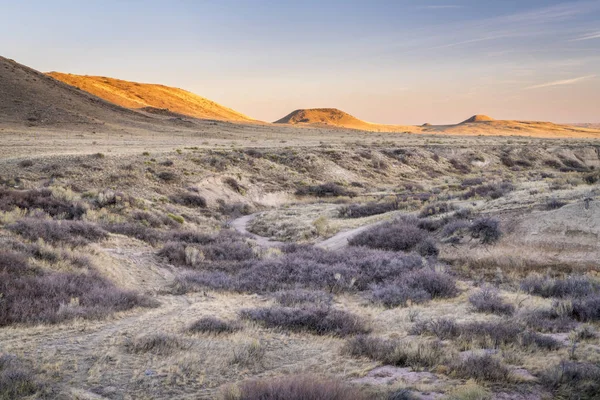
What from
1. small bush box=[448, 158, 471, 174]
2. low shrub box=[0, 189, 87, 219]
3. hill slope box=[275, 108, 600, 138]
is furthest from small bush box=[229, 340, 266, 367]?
hill slope box=[275, 108, 600, 138]

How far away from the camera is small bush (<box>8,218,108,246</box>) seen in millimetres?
13344

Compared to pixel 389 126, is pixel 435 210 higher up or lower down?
lower down

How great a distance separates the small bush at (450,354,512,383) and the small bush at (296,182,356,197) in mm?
28724

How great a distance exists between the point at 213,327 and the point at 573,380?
5.52 metres

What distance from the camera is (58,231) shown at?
14.0m

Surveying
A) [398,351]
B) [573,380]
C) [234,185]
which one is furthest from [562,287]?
[234,185]

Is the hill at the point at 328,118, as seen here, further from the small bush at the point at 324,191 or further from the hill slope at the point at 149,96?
the small bush at the point at 324,191

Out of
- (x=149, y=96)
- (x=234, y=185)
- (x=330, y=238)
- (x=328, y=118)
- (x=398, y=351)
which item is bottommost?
(x=330, y=238)

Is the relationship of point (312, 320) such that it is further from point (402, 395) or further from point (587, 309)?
point (587, 309)

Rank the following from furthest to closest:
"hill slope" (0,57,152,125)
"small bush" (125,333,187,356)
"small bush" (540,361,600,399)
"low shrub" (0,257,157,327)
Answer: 1. "hill slope" (0,57,152,125)
2. "low shrub" (0,257,157,327)
3. "small bush" (125,333,187,356)
4. "small bush" (540,361,600,399)

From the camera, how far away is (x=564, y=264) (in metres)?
12.3

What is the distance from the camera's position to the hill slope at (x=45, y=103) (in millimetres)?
59047

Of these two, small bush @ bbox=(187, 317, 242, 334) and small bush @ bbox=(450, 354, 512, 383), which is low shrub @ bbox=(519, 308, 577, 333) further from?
small bush @ bbox=(187, 317, 242, 334)

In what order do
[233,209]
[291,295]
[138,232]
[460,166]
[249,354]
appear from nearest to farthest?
[249,354], [291,295], [138,232], [233,209], [460,166]
